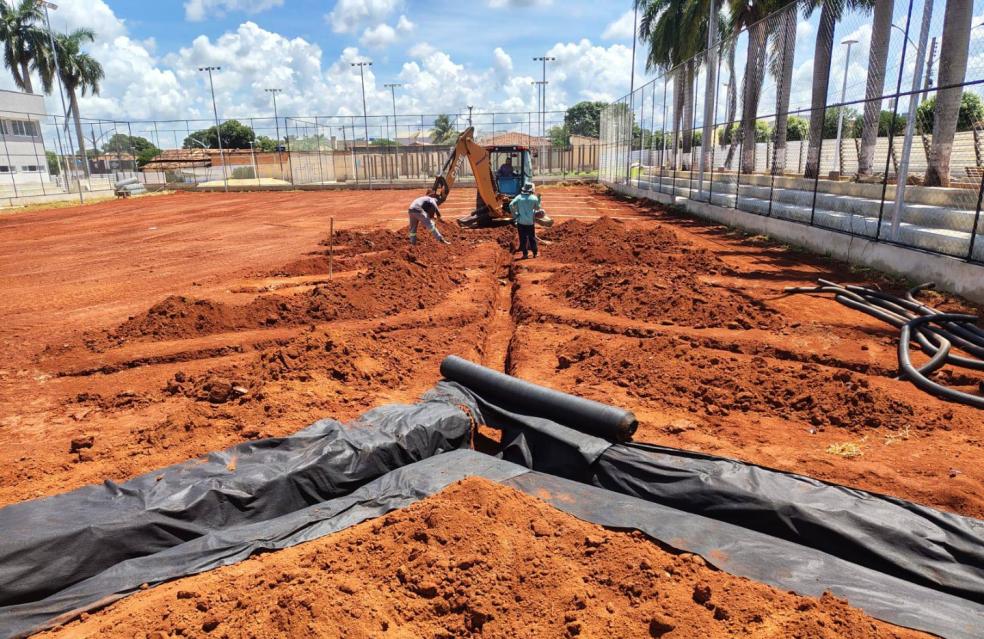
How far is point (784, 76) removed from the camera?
1759 cm

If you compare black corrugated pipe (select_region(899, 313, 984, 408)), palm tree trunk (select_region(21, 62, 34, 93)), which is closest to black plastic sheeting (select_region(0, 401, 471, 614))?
black corrugated pipe (select_region(899, 313, 984, 408))

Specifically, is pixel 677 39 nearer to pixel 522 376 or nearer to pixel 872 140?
pixel 872 140

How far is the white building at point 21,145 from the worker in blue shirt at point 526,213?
3503 centimetres

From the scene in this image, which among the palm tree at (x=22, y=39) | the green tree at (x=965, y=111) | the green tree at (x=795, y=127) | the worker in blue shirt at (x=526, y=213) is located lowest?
the worker in blue shirt at (x=526, y=213)

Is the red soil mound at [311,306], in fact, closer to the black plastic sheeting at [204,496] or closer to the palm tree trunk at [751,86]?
the black plastic sheeting at [204,496]

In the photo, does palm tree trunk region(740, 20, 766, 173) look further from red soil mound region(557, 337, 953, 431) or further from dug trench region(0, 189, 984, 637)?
red soil mound region(557, 337, 953, 431)

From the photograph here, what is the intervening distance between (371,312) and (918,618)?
7.85 metres

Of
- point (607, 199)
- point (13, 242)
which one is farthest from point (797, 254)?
point (13, 242)

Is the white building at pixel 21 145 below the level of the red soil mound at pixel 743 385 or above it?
above

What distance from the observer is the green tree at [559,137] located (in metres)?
50.3

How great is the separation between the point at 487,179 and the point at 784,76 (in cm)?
954

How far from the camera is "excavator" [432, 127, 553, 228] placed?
56.2ft

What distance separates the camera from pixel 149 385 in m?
6.82

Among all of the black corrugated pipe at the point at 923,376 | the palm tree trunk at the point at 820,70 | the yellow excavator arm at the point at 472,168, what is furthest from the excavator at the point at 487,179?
the black corrugated pipe at the point at 923,376
